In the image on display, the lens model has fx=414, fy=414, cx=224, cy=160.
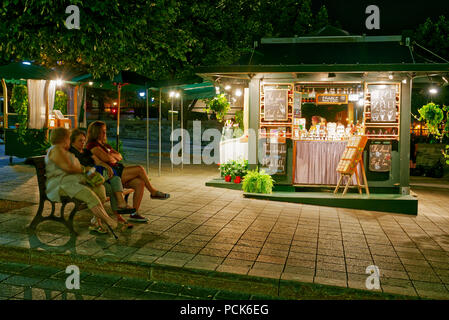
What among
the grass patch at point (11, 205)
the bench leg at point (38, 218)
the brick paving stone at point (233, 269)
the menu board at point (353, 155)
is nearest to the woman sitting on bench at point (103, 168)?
the bench leg at point (38, 218)

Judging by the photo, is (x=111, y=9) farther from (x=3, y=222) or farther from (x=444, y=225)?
(x=444, y=225)

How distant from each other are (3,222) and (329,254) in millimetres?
5082

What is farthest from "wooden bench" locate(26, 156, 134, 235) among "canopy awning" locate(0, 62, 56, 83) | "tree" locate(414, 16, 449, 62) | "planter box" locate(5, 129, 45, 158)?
"tree" locate(414, 16, 449, 62)

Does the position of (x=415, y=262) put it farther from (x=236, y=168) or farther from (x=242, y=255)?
(x=236, y=168)

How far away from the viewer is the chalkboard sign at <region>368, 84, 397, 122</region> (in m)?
10.2

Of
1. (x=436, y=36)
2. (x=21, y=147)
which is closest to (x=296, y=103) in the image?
(x=21, y=147)

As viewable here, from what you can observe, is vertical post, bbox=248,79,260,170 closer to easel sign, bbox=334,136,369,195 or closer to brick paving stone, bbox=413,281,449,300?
easel sign, bbox=334,136,369,195

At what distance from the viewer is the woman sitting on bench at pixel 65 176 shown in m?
5.71

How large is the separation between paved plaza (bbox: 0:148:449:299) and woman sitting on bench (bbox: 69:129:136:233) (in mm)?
410

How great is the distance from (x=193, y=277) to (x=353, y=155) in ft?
19.0

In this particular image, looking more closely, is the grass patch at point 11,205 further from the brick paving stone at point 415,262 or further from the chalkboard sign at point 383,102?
the chalkboard sign at point 383,102

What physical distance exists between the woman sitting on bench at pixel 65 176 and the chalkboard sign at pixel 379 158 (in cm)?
687

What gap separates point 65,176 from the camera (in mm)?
5840
